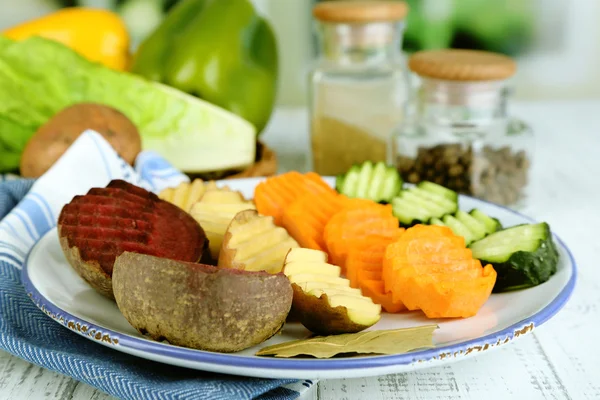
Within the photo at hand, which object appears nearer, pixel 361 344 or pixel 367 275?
pixel 361 344

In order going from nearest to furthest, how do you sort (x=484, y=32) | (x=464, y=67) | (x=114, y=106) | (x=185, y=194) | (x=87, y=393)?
1. (x=87, y=393)
2. (x=185, y=194)
3. (x=464, y=67)
4. (x=114, y=106)
5. (x=484, y=32)

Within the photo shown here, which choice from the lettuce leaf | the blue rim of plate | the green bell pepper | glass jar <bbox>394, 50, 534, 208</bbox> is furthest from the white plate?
the green bell pepper

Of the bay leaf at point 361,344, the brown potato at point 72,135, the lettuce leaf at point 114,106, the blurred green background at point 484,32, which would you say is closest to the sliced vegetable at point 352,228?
the bay leaf at point 361,344

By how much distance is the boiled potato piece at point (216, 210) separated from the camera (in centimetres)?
104

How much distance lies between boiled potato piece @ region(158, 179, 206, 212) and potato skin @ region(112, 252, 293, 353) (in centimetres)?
37

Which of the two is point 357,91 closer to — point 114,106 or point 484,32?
point 114,106

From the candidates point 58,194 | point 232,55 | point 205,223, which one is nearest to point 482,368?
point 205,223

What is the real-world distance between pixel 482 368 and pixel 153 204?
478 mm

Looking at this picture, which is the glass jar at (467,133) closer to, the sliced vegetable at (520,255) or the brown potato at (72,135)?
the sliced vegetable at (520,255)

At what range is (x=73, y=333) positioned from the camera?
3.03ft

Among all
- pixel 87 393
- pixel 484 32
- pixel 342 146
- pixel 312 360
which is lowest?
pixel 484 32

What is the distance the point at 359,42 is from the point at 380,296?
2.76ft

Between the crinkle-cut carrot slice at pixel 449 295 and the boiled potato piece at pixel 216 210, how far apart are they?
0.95 ft

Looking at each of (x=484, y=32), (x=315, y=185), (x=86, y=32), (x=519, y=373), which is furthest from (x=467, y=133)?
(x=484, y=32)
